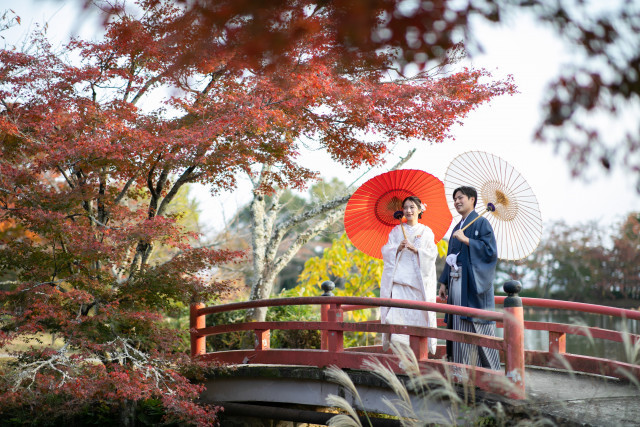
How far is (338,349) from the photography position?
5.38m

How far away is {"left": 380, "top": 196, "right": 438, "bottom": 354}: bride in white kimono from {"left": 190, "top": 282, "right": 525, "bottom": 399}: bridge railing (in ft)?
1.08

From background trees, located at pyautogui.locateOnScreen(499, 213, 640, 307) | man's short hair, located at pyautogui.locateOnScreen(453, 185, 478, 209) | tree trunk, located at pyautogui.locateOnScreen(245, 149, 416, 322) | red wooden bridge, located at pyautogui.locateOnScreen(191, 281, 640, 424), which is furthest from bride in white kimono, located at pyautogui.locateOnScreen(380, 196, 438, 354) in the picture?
background trees, located at pyautogui.locateOnScreen(499, 213, 640, 307)

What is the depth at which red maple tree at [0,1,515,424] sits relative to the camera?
16.7 ft

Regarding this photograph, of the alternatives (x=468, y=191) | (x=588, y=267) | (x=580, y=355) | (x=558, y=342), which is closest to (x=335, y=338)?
(x=468, y=191)

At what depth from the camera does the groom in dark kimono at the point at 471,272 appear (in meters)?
5.17

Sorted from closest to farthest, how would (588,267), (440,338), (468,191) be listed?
(440,338)
(468,191)
(588,267)

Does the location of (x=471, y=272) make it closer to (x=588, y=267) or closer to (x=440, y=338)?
(x=440, y=338)

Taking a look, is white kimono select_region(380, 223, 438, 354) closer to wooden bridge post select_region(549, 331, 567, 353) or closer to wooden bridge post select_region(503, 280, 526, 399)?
wooden bridge post select_region(549, 331, 567, 353)

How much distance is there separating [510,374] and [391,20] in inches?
103

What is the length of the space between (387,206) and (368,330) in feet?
4.37

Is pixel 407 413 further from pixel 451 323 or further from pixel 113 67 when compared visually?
pixel 113 67

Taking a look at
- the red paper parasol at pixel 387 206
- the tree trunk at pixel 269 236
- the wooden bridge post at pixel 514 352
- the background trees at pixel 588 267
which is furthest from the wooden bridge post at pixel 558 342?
the background trees at pixel 588 267

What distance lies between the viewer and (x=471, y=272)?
205 inches

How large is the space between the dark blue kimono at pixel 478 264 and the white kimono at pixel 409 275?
34 cm
